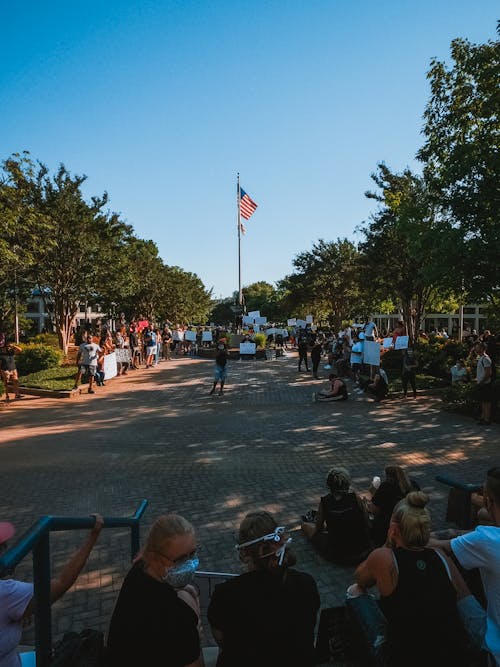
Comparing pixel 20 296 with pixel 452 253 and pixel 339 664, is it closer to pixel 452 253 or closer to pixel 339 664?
pixel 452 253

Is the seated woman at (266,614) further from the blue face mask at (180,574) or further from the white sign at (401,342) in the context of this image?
the white sign at (401,342)

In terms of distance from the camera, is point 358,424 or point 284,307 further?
point 284,307

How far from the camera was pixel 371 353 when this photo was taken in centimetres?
1534

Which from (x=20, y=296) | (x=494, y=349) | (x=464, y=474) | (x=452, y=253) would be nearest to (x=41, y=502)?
(x=464, y=474)

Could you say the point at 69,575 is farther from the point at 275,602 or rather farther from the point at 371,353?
the point at 371,353

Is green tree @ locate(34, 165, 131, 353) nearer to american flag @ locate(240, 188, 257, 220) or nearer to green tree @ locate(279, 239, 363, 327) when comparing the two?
american flag @ locate(240, 188, 257, 220)

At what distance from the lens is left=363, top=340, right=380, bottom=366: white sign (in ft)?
49.7

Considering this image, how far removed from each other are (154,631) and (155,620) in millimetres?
43

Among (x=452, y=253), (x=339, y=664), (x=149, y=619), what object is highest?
(x=452, y=253)

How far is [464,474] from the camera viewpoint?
7168 mm

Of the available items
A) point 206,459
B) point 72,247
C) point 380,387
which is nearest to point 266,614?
point 206,459

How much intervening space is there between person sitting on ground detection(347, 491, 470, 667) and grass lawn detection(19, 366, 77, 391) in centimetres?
1332

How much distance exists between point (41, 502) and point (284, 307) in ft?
132

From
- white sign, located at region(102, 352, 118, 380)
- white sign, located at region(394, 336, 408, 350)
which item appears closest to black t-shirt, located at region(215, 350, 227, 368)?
white sign, located at region(102, 352, 118, 380)
